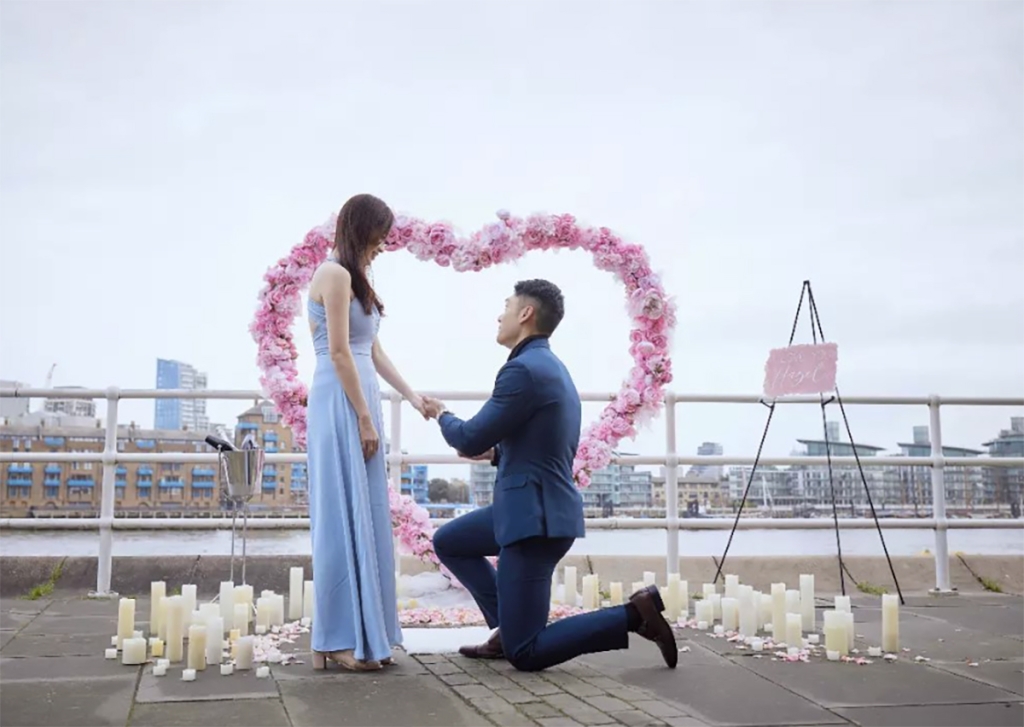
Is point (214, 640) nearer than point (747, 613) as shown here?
Yes

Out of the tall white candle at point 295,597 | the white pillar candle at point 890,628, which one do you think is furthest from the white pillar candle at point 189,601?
the white pillar candle at point 890,628

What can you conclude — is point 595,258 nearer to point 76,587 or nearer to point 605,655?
point 605,655

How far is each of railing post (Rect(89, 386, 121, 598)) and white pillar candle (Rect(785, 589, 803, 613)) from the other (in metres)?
3.61

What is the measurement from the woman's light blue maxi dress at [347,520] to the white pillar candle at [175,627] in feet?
1.87

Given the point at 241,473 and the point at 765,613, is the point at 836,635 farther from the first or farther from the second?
the point at 241,473

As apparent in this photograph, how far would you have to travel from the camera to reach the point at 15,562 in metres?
5.44

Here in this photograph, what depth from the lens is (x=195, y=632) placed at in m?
3.22

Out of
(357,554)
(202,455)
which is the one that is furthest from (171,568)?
(357,554)

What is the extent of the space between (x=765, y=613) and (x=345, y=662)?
79.0 inches

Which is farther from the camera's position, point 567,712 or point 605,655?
point 605,655

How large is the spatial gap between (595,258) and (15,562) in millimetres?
3720

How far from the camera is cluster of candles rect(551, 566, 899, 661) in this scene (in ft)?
12.1

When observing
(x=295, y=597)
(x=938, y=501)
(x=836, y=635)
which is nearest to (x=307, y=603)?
(x=295, y=597)

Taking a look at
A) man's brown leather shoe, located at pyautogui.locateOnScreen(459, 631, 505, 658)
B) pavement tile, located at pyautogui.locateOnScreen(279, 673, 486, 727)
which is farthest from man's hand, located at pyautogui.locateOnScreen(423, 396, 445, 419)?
pavement tile, located at pyautogui.locateOnScreen(279, 673, 486, 727)
